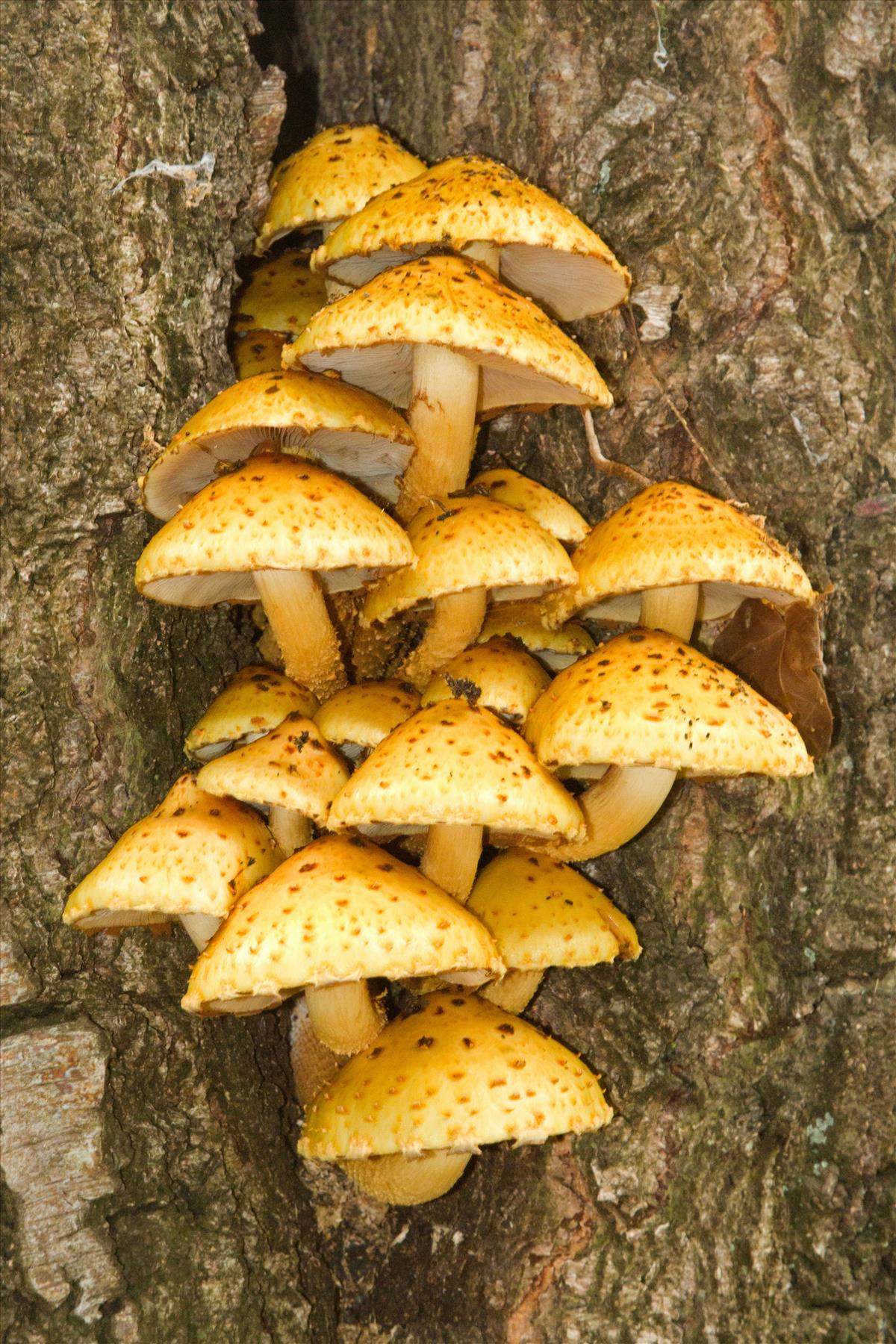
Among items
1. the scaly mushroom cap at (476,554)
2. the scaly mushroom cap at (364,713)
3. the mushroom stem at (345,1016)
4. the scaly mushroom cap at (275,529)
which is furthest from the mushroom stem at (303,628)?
the mushroom stem at (345,1016)

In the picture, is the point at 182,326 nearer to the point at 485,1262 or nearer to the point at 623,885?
the point at 623,885

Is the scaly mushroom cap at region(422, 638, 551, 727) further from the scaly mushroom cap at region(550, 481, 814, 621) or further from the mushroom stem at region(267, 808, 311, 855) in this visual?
the mushroom stem at region(267, 808, 311, 855)

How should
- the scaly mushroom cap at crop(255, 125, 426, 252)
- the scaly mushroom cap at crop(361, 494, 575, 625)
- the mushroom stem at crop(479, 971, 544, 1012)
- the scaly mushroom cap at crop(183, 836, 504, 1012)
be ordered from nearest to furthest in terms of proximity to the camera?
the scaly mushroom cap at crop(183, 836, 504, 1012)
the scaly mushroom cap at crop(361, 494, 575, 625)
the mushroom stem at crop(479, 971, 544, 1012)
the scaly mushroom cap at crop(255, 125, 426, 252)

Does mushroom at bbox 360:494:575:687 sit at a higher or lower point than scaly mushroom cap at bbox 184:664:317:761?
higher

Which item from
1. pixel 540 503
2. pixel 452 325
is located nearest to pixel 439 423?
pixel 540 503

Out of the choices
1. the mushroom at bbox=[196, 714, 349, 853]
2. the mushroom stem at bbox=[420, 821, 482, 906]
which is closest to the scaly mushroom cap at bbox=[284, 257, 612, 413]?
the mushroom at bbox=[196, 714, 349, 853]

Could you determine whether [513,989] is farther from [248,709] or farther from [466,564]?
[466,564]

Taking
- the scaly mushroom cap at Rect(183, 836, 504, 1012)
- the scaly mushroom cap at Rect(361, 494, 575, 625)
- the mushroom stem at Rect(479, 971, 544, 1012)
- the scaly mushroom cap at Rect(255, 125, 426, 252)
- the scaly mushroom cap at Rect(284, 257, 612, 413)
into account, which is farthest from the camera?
the scaly mushroom cap at Rect(255, 125, 426, 252)
